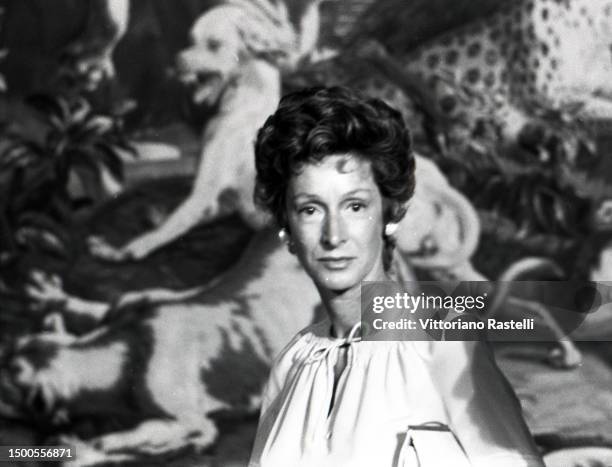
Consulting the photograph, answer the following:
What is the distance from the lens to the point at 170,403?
12.2 feet

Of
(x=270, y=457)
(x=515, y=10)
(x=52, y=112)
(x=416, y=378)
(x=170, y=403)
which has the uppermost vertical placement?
(x=515, y=10)

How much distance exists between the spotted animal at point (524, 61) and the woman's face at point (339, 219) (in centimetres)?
203

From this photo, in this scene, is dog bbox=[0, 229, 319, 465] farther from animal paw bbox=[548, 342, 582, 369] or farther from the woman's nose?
the woman's nose

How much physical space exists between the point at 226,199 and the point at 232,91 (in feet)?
1.46

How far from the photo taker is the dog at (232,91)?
3.88 meters

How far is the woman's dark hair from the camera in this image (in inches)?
67.1

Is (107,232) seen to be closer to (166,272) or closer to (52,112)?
Result: (166,272)

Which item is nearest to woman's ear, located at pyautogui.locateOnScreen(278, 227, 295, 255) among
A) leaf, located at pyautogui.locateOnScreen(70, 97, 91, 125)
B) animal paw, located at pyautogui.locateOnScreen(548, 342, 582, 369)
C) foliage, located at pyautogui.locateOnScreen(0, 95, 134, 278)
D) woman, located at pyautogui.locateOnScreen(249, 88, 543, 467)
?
woman, located at pyautogui.locateOnScreen(249, 88, 543, 467)

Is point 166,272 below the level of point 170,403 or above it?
above

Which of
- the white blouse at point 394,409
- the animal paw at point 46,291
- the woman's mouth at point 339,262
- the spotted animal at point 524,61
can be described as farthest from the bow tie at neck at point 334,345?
the animal paw at point 46,291

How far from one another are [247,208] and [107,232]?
59 centimetres

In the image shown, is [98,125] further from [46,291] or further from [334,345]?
[334,345]

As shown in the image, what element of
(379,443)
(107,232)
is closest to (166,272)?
(107,232)

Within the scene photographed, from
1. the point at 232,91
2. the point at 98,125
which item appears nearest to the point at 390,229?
the point at 232,91
